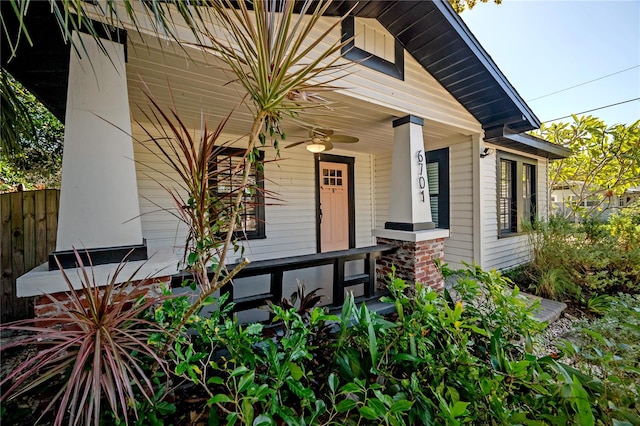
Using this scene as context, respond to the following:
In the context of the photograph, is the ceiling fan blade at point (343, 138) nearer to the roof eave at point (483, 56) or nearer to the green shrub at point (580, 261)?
the roof eave at point (483, 56)

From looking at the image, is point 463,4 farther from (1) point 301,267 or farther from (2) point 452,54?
(1) point 301,267

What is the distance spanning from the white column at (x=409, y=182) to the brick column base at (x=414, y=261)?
0.23m

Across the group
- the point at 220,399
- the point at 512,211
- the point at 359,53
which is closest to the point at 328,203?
the point at 359,53

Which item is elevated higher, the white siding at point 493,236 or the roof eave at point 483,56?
the roof eave at point 483,56

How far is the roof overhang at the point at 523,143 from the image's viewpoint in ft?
14.9

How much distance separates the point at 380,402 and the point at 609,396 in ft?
3.76

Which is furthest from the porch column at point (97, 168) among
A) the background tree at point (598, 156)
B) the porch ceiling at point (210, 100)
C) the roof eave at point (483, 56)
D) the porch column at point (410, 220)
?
the background tree at point (598, 156)

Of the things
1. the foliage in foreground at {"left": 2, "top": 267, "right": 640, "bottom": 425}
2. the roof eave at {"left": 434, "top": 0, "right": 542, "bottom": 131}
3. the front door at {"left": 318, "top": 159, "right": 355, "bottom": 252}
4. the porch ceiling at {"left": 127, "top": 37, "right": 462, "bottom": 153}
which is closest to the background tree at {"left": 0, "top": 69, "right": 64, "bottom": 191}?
the porch ceiling at {"left": 127, "top": 37, "right": 462, "bottom": 153}

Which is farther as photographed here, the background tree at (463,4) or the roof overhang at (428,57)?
the background tree at (463,4)

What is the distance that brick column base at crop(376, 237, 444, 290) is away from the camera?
333cm

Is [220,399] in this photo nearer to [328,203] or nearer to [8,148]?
[8,148]

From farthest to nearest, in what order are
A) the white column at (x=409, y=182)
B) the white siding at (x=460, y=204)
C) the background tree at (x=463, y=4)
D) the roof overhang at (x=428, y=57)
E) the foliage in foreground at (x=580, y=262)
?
the background tree at (x=463, y=4), the white siding at (x=460, y=204), the foliage in foreground at (x=580, y=262), the white column at (x=409, y=182), the roof overhang at (x=428, y=57)

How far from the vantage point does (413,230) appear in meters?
3.37

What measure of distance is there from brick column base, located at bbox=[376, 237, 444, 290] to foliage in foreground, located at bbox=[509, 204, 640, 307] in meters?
2.30
